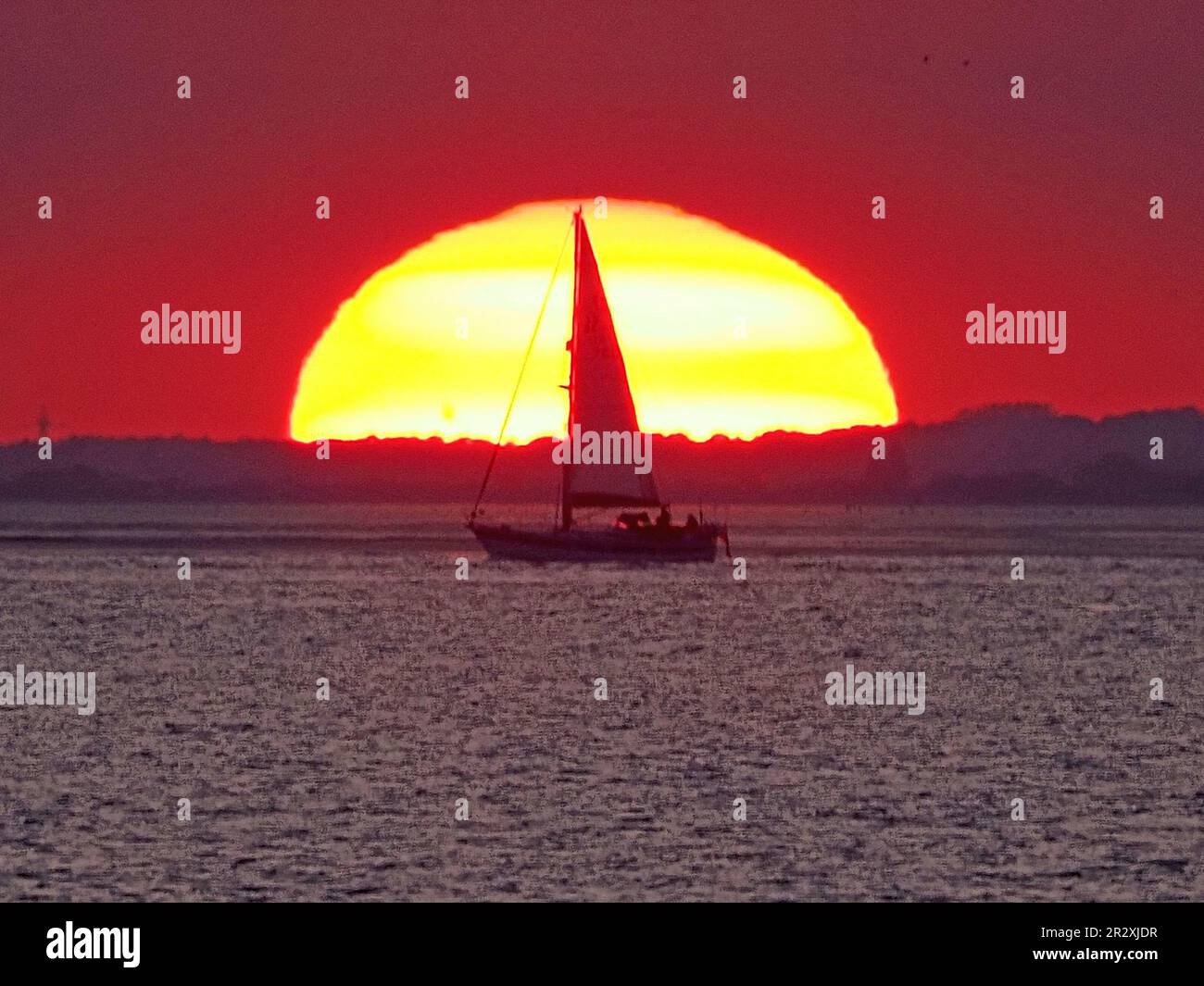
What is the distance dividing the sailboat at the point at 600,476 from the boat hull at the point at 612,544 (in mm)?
61

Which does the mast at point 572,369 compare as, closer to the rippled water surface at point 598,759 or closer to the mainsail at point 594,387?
the mainsail at point 594,387

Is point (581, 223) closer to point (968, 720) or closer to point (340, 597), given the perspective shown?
point (340, 597)

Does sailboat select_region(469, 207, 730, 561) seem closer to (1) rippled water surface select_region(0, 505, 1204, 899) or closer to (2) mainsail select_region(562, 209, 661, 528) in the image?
(2) mainsail select_region(562, 209, 661, 528)

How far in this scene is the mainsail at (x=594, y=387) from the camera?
135625 millimetres

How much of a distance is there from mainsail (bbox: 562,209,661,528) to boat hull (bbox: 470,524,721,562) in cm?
181

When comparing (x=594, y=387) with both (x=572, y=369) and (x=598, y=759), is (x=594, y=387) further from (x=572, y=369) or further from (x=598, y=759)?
(x=598, y=759)

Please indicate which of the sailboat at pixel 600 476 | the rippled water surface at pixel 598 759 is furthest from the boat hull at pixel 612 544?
the rippled water surface at pixel 598 759

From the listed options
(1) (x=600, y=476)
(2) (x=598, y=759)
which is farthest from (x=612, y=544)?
(2) (x=598, y=759)

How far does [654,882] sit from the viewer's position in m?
36.9

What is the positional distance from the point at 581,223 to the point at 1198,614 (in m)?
47.6

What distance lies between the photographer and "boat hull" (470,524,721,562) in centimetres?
13875

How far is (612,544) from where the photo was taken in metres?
138

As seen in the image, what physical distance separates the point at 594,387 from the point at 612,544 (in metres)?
10.6
